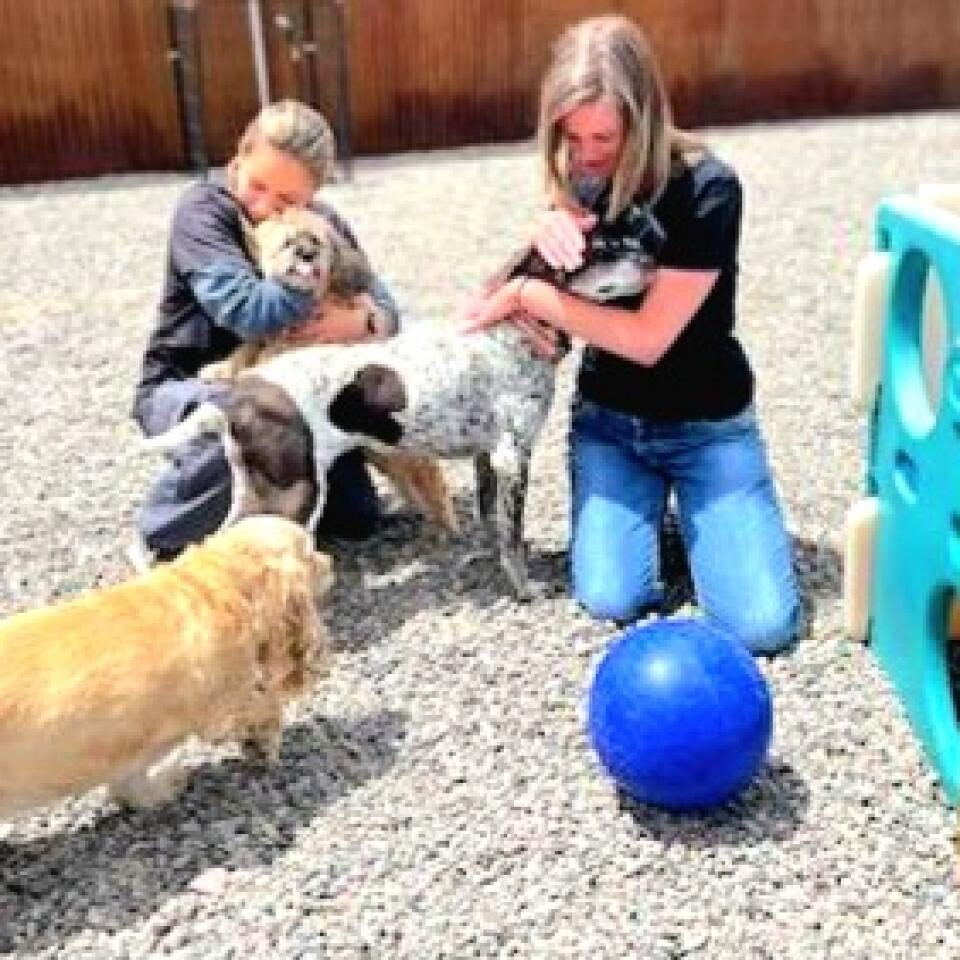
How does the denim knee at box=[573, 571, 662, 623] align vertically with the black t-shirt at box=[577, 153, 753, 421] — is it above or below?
below

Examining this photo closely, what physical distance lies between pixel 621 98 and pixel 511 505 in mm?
965

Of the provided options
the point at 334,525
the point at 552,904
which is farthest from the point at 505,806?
the point at 334,525

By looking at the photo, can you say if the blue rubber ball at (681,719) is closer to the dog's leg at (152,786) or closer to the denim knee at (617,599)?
the denim knee at (617,599)

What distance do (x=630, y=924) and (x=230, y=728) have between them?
86cm

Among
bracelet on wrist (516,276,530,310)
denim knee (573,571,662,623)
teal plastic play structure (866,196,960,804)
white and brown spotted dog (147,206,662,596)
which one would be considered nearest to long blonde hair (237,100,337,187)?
white and brown spotted dog (147,206,662,596)

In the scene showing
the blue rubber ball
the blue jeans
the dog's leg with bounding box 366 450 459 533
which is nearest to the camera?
the blue rubber ball

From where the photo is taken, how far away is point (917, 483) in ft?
9.65

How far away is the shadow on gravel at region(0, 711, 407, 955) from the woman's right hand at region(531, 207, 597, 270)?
3.57ft

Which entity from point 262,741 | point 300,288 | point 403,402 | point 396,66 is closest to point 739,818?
point 262,741

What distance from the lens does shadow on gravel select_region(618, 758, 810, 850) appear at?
2.80m

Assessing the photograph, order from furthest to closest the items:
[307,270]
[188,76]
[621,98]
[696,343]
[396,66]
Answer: [396,66]
[188,76]
[696,343]
[307,270]
[621,98]

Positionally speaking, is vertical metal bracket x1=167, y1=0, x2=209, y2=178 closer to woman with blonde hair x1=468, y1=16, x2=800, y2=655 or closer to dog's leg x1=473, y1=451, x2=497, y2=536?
dog's leg x1=473, y1=451, x2=497, y2=536

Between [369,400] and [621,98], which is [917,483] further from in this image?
[369,400]

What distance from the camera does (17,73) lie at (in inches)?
373
